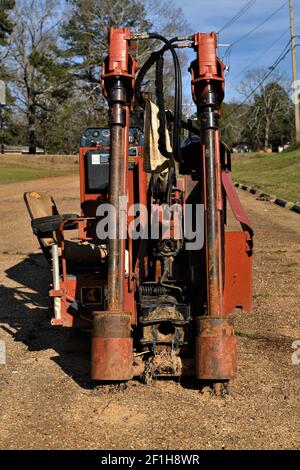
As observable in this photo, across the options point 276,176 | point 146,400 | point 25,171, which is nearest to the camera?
point 146,400

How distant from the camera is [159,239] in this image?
5.46m

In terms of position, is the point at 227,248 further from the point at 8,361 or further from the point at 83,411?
the point at 8,361

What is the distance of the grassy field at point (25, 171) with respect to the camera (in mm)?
33466

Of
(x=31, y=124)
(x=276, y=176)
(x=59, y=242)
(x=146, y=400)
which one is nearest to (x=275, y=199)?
(x=276, y=176)

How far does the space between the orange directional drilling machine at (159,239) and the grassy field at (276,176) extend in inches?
579

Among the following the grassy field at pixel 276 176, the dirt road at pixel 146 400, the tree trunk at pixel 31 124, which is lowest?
the dirt road at pixel 146 400

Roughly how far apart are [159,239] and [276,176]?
25.9 metres

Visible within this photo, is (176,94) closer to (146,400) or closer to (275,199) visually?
(146,400)

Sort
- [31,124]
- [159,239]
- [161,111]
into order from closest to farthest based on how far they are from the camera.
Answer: [161,111], [159,239], [31,124]

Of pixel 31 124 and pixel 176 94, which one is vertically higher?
pixel 31 124

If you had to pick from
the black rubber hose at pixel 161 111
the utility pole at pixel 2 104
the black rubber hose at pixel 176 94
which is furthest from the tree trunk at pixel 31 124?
the black rubber hose at pixel 176 94

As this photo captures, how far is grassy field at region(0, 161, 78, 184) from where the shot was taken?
33466 millimetres

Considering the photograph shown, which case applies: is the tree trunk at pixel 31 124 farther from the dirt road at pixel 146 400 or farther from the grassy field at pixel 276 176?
the dirt road at pixel 146 400

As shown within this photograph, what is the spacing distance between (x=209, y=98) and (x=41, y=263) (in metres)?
7.08
